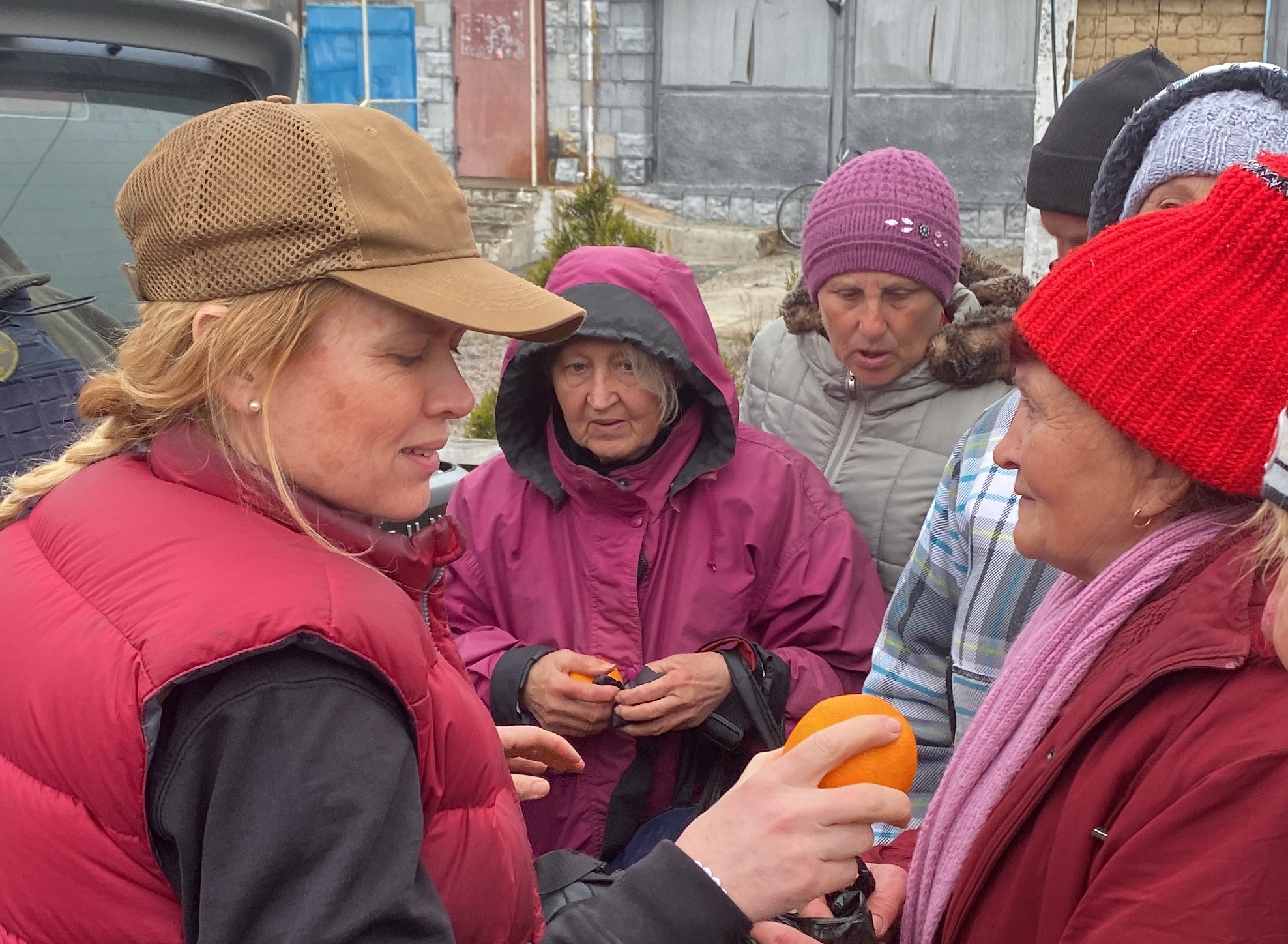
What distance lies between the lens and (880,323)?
285 centimetres

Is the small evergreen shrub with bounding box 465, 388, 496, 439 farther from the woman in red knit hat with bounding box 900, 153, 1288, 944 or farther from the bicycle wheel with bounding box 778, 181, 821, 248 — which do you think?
the bicycle wheel with bounding box 778, 181, 821, 248

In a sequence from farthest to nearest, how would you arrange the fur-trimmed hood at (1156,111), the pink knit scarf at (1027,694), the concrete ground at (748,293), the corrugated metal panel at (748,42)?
the corrugated metal panel at (748,42) < the concrete ground at (748,293) < the fur-trimmed hood at (1156,111) < the pink knit scarf at (1027,694)

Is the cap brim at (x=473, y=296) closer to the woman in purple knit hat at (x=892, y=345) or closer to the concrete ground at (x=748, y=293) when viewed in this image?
the woman in purple knit hat at (x=892, y=345)

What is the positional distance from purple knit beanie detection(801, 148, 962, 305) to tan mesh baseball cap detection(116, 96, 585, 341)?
1666 mm

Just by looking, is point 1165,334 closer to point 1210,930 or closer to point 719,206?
point 1210,930

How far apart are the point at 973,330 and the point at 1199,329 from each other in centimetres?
140

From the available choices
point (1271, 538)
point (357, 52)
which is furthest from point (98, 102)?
A: point (357, 52)

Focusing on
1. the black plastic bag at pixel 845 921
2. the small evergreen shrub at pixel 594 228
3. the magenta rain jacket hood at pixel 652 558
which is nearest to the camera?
the black plastic bag at pixel 845 921

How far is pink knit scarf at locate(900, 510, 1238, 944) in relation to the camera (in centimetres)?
152

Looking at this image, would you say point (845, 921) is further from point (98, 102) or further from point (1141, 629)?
point (98, 102)

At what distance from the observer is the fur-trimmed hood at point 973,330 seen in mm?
2797

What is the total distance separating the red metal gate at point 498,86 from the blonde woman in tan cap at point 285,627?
539 inches

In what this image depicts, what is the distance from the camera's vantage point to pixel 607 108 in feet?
47.3

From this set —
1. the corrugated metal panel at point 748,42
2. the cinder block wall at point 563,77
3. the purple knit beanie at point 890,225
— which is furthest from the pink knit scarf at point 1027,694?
the cinder block wall at point 563,77
